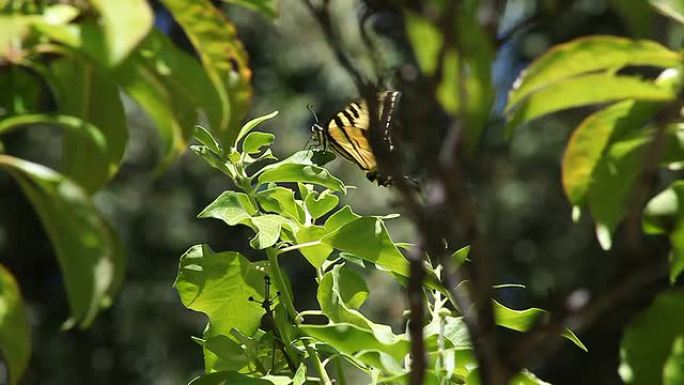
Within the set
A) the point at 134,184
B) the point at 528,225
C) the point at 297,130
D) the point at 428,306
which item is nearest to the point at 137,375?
the point at 134,184

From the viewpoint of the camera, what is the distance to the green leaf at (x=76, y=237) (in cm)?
50

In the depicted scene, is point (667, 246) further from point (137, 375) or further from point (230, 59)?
point (137, 375)

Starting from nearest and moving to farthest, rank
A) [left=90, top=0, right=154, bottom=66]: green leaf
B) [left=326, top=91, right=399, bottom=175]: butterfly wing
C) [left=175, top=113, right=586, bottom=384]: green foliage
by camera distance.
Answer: [left=90, top=0, right=154, bottom=66]: green leaf → [left=175, top=113, right=586, bottom=384]: green foliage → [left=326, top=91, right=399, bottom=175]: butterfly wing

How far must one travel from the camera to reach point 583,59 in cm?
56

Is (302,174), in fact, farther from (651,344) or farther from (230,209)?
(651,344)

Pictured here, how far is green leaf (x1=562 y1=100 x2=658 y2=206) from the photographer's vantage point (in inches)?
23.2

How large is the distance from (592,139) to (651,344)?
112mm

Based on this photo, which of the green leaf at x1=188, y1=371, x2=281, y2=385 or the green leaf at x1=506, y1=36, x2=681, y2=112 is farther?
the green leaf at x1=188, y1=371, x2=281, y2=385

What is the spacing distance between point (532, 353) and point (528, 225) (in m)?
9.61

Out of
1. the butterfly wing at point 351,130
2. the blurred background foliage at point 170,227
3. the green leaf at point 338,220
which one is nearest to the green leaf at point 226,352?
the green leaf at point 338,220

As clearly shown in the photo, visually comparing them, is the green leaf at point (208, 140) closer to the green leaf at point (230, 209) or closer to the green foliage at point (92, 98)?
the green leaf at point (230, 209)

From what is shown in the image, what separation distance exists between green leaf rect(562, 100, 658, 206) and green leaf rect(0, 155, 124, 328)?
0.24 m

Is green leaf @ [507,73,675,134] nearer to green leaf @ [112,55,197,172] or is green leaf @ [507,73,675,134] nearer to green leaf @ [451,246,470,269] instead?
green leaf @ [112,55,197,172]

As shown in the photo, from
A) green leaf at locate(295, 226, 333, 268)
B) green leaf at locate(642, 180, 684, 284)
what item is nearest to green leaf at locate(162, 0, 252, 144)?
green leaf at locate(642, 180, 684, 284)
